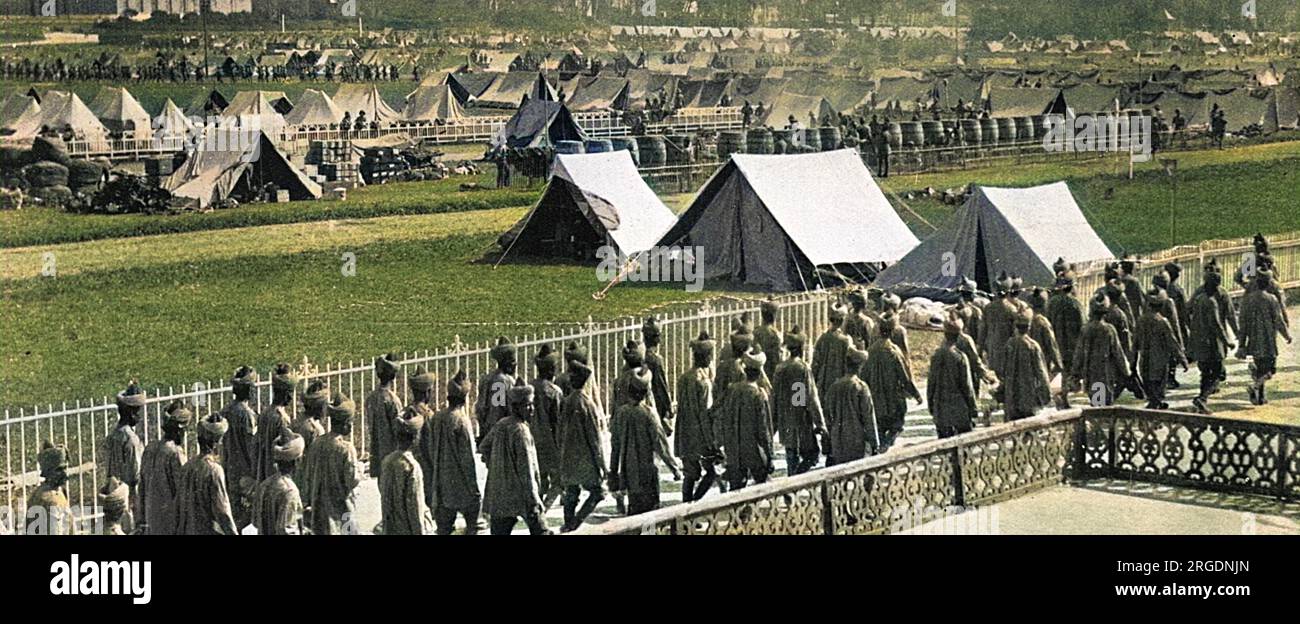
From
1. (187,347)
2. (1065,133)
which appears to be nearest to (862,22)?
(1065,133)

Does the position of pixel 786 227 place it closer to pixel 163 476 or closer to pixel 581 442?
pixel 581 442

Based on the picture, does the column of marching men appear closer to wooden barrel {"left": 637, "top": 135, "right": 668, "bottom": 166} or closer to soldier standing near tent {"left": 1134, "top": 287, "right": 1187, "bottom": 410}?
soldier standing near tent {"left": 1134, "top": 287, "right": 1187, "bottom": 410}

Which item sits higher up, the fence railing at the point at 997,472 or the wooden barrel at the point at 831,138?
the wooden barrel at the point at 831,138

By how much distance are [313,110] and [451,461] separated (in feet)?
66.5

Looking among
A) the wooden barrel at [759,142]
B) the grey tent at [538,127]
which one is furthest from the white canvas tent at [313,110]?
the wooden barrel at [759,142]

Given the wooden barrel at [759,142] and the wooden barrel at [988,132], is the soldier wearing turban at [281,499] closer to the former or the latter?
the wooden barrel at [759,142]

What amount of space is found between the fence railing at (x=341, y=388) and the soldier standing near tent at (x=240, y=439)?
66cm

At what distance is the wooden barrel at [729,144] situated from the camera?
36.6 metres

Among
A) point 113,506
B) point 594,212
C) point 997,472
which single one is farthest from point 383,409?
point 594,212

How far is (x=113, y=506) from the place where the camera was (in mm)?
10945

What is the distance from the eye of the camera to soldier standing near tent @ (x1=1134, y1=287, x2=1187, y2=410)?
1650 cm

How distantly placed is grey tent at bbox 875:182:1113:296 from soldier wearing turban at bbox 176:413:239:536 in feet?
41.9

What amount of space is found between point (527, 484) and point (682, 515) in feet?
3.81

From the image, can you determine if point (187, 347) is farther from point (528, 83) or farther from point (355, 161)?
point (528, 83)
